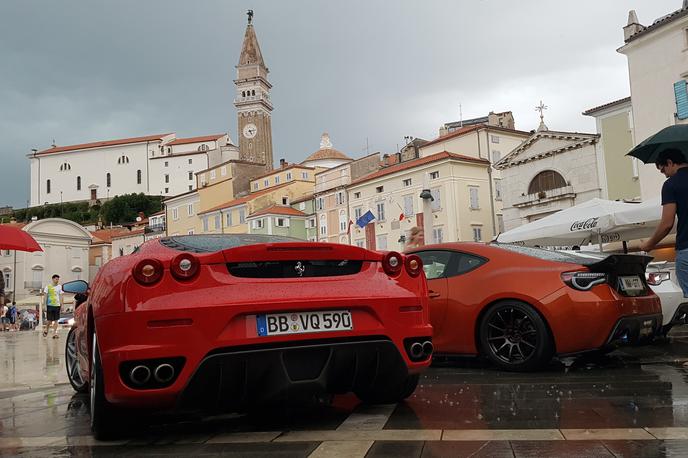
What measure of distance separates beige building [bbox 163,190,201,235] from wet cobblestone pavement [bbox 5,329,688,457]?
73051 millimetres

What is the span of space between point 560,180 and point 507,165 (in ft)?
13.2

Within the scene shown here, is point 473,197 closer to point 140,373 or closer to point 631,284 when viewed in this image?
point 631,284

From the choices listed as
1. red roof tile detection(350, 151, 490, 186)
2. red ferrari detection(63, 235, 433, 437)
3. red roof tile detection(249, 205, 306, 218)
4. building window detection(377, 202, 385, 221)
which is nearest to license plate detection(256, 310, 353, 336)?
red ferrari detection(63, 235, 433, 437)

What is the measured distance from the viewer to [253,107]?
388 ft

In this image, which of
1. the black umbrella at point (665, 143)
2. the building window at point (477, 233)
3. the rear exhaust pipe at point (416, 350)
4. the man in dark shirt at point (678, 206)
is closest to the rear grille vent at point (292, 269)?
the rear exhaust pipe at point (416, 350)

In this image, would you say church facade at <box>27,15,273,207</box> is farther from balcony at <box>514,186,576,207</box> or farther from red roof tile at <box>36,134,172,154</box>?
balcony at <box>514,186,576,207</box>

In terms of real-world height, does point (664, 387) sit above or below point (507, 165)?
below

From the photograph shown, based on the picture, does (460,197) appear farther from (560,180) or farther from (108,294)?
(108,294)

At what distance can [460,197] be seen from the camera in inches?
1844

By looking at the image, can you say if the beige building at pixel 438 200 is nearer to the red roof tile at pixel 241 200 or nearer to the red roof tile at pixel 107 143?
the red roof tile at pixel 241 200

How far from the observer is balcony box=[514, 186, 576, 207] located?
37.6 m

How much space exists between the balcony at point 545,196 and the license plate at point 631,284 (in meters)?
33.2

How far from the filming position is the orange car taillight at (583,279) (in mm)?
5469

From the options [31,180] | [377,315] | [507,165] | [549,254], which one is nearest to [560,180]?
[507,165]
